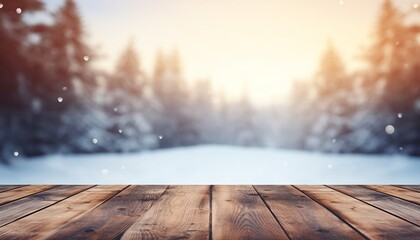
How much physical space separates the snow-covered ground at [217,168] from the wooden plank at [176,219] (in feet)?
8.75

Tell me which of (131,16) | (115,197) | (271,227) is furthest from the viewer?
(131,16)

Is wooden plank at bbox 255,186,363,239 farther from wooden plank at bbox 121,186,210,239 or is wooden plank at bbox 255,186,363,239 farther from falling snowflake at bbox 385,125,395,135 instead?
falling snowflake at bbox 385,125,395,135

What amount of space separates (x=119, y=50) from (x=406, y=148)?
327 centimetres

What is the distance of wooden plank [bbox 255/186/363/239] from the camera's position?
1.03 meters

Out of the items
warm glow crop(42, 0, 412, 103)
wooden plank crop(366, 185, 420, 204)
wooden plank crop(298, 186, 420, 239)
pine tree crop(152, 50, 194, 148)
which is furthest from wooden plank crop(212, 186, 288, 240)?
warm glow crop(42, 0, 412, 103)

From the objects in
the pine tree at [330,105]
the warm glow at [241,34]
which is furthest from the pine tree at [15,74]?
the pine tree at [330,105]

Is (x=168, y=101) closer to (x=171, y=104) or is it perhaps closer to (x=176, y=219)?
(x=171, y=104)

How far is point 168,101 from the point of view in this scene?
448 cm

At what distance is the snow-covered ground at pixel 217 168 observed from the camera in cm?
432

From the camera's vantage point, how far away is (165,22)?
4.32 meters

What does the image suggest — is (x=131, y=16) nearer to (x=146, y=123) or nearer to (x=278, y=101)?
(x=146, y=123)

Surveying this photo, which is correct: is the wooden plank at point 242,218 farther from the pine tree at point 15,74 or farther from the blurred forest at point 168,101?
the pine tree at point 15,74

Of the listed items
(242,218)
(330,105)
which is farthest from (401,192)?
(330,105)

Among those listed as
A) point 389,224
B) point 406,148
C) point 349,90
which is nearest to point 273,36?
point 349,90
